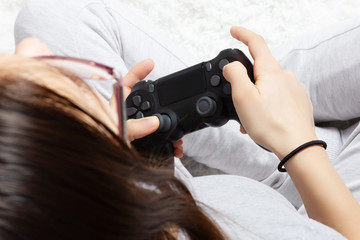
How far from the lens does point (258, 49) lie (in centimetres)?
45

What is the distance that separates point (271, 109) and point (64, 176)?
24 centimetres

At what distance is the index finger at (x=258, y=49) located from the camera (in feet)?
1.45

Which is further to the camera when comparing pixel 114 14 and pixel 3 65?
pixel 114 14

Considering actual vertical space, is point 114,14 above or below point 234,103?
above

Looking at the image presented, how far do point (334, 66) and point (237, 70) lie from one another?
0.85ft

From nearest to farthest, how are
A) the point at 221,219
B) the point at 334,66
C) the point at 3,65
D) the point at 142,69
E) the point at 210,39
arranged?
the point at 3,65, the point at 221,219, the point at 142,69, the point at 334,66, the point at 210,39

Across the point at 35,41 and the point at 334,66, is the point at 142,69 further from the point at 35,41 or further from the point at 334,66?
the point at 334,66

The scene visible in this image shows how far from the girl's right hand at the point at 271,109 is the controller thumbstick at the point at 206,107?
1.2 inches

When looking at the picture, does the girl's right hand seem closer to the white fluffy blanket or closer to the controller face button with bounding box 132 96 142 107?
the controller face button with bounding box 132 96 142 107

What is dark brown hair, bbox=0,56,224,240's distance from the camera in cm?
22

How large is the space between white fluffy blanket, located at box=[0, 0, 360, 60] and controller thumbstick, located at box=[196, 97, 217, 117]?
43cm

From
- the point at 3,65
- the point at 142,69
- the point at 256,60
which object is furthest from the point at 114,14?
the point at 3,65

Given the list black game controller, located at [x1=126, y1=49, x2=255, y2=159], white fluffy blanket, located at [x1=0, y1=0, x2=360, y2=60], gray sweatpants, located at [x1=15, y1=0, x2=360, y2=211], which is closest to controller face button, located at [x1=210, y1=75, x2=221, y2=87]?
black game controller, located at [x1=126, y1=49, x2=255, y2=159]

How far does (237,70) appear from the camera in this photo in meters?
0.41
